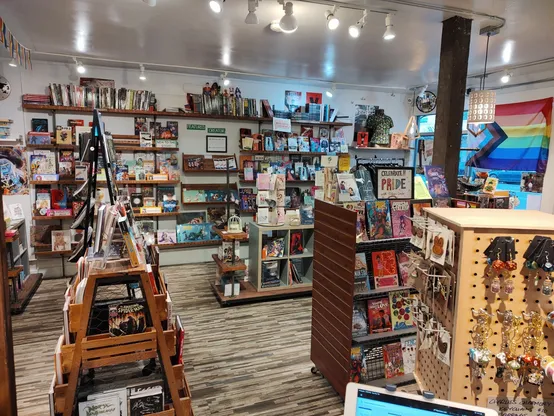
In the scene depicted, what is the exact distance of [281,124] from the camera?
6.02 metres

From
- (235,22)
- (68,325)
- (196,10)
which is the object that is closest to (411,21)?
(235,22)

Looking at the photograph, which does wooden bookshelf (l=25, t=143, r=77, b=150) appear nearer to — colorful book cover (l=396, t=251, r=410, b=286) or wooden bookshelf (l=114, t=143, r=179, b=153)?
wooden bookshelf (l=114, t=143, r=179, b=153)

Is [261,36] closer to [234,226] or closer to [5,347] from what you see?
[234,226]

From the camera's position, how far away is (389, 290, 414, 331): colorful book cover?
2822mm

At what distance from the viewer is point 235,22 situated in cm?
345

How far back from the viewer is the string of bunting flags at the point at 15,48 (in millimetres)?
3540

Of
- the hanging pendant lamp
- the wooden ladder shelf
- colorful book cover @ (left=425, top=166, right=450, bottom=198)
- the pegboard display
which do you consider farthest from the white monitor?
the hanging pendant lamp

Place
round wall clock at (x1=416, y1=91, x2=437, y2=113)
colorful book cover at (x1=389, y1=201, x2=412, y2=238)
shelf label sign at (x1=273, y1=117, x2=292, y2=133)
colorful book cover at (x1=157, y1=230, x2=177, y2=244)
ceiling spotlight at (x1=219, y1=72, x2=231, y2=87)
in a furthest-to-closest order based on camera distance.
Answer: round wall clock at (x1=416, y1=91, x2=437, y2=113)
shelf label sign at (x1=273, y1=117, x2=292, y2=133)
colorful book cover at (x1=157, y1=230, x2=177, y2=244)
ceiling spotlight at (x1=219, y1=72, x2=231, y2=87)
colorful book cover at (x1=389, y1=201, x2=412, y2=238)

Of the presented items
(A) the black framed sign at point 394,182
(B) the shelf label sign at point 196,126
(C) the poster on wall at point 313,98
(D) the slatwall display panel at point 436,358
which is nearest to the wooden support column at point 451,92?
(A) the black framed sign at point 394,182

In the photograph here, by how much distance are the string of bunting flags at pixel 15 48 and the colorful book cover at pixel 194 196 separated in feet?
8.68

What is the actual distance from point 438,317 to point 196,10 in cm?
302

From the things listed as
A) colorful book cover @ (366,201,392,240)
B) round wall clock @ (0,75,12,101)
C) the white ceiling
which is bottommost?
colorful book cover @ (366,201,392,240)

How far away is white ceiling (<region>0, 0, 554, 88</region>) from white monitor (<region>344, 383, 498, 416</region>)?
280 centimetres

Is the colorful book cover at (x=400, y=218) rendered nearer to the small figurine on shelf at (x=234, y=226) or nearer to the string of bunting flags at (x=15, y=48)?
the small figurine on shelf at (x=234, y=226)
